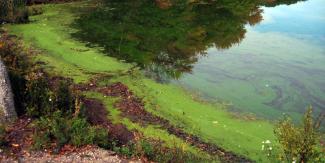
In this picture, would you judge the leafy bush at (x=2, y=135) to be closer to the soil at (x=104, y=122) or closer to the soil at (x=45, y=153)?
the soil at (x=45, y=153)

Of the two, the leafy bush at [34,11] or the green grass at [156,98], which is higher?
the leafy bush at [34,11]

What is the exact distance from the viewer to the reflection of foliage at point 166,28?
45.8 ft

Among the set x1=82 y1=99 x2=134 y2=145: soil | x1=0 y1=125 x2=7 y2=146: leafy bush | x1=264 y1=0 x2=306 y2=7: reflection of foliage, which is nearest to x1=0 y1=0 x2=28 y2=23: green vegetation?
x1=82 y1=99 x2=134 y2=145: soil

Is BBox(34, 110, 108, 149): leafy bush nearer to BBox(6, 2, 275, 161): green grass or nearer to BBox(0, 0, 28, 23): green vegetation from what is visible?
BBox(6, 2, 275, 161): green grass

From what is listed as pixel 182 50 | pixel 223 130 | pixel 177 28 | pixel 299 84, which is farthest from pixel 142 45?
pixel 223 130

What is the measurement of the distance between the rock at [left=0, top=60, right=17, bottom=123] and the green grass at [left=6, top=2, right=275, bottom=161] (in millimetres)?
2175

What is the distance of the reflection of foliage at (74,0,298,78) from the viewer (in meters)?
14.0

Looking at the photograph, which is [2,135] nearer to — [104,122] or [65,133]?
[65,133]

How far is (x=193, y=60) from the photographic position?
14.2 metres

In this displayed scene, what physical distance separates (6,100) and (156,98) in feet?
11.5

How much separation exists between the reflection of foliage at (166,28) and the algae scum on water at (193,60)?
3 cm

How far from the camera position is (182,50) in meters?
14.6

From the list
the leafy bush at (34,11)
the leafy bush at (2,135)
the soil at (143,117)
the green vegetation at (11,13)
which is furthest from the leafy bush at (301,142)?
the leafy bush at (34,11)

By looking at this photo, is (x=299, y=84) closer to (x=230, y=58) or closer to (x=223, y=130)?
(x=230, y=58)
